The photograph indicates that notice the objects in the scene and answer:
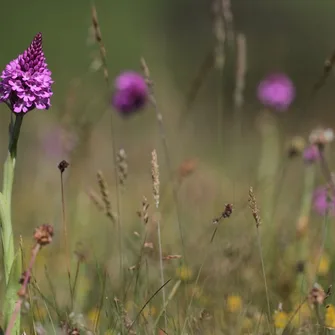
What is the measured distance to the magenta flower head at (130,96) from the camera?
11.2ft

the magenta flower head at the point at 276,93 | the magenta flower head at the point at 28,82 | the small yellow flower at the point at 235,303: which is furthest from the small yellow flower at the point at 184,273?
the magenta flower head at the point at 276,93

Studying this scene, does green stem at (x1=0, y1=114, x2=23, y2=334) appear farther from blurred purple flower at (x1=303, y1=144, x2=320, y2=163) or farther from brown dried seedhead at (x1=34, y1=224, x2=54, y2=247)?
blurred purple flower at (x1=303, y1=144, x2=320, y2=163)

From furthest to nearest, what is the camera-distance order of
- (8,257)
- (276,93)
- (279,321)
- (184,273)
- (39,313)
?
(276,93) < (184,273) < (279,321) < (39,313) < (8,257)

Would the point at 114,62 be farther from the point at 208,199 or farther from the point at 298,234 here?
the point at 298,234

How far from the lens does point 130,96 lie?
135 inches

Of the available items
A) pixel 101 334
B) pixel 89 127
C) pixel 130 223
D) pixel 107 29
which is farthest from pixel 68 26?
pixel 101 334

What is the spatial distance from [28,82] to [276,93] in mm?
2614

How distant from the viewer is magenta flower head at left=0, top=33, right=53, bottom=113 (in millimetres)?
1560

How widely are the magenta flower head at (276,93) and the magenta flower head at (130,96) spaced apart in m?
0.82

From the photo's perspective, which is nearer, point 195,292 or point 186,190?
point 195,292

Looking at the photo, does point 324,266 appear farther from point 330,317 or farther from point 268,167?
point 268,167

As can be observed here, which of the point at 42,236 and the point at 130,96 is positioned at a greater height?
the point at 130,96

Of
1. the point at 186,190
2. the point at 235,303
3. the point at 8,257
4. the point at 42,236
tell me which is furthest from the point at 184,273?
the point at 186,190

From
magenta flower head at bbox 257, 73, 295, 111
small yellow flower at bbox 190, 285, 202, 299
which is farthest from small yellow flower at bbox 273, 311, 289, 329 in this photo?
magenta flower head at bbox 257, 73, 295, 111
